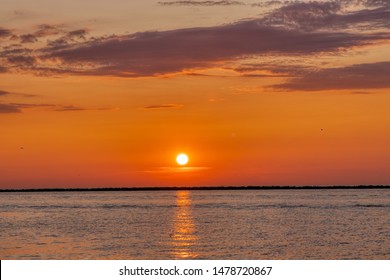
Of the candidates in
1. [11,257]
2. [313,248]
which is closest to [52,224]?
[11,257]

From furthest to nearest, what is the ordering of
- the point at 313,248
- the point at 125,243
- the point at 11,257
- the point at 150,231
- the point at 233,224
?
the point at 233,224 < the point at 150,231 < the point at 125,243 < the point at 313,248 < the point at 11,257

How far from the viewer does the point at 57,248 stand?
206ft

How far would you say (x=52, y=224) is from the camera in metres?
95.9

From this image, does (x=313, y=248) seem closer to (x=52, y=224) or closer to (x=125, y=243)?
(x=125, y=243)

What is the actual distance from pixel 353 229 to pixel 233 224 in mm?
16595
